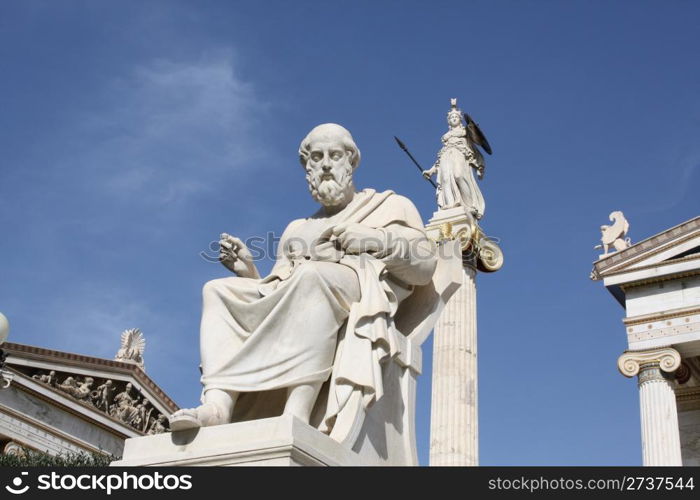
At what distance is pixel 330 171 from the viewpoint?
213 inches

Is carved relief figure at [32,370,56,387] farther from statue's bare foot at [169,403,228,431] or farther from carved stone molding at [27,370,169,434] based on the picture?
statue's bare foot at [169,403,228,431]

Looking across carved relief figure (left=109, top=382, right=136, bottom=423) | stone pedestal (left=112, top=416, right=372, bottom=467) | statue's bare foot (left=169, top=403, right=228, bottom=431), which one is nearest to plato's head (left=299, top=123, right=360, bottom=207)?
statue's bare foot (left=169, top=403, right=228, bottom=431)

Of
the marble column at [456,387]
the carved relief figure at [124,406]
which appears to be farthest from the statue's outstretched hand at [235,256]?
the carved relief figure at [124,406]

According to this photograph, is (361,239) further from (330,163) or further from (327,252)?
(330,163)

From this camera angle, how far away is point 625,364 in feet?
59.7

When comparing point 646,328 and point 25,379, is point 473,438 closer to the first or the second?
point 646,328

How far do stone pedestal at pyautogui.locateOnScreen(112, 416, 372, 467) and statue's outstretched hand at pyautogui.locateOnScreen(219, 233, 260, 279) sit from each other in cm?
121

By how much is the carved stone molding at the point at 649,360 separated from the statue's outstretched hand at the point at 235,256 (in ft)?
46.4

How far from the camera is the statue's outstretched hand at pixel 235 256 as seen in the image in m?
5.35

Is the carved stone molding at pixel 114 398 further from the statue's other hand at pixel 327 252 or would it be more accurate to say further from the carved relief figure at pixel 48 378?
the statue's other hand at pixel 327 252

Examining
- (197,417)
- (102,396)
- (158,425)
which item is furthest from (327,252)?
(158,425)

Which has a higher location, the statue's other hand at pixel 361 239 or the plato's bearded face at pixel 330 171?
the plato's bearded face at pixel 330 171
